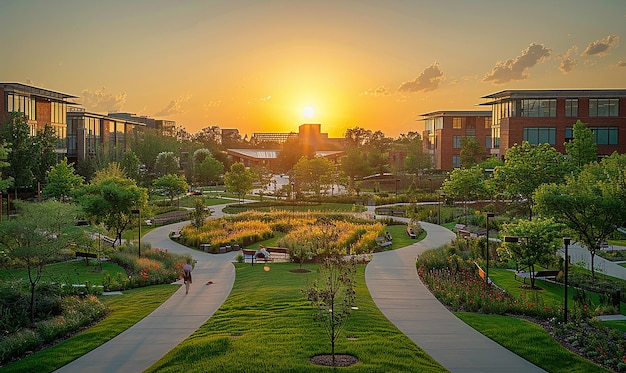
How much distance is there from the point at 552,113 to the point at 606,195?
4931 centimetres

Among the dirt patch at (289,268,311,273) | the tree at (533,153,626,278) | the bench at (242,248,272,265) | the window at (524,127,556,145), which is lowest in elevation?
the dirt patch at (289,268,311,273)

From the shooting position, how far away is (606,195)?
21.6 m

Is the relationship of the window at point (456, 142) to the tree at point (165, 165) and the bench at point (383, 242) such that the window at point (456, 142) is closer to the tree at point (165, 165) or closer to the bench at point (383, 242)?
the tree at point (165, 165)

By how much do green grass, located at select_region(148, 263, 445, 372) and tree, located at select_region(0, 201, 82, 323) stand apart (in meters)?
5.73

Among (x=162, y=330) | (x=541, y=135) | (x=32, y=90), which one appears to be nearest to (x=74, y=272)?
(x=162, y=330)

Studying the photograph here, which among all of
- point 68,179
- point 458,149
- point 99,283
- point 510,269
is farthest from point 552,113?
point 99,283

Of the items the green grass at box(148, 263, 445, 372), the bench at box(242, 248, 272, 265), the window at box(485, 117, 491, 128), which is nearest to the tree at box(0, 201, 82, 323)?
the green grass at box(148, 263, 445, 372)

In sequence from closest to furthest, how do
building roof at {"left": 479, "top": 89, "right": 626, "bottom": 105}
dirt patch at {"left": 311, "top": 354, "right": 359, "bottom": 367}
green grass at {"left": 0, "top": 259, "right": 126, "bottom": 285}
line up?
1. dirt patch at {"left": 311, "top": 354, "right": 359, "bottom": 367}
2. green grass at {"left": 0, "top": 259, "right": 126, "bottom": 285}
3. building roof at {"left": 479, "top": 89, "right": 626, "bottom": 105}

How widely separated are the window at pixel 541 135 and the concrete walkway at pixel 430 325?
47.1m

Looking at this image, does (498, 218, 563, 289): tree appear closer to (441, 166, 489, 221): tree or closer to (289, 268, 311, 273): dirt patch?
(289, 268, 311, 273): dirt patch

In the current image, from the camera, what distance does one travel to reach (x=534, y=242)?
21281 millimetres

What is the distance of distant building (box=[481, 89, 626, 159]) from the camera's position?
215ft

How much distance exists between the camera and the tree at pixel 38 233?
17312 millimetres

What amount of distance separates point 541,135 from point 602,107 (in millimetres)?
7558
